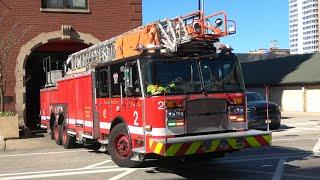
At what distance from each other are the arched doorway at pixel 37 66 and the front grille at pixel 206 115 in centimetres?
1622

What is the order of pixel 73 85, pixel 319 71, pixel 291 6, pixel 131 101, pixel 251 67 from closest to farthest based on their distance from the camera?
pixel 131 101 < pixel 73 85 < pixel 319 71 < pixel 251 67 < pixel 291 6

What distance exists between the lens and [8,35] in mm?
24328

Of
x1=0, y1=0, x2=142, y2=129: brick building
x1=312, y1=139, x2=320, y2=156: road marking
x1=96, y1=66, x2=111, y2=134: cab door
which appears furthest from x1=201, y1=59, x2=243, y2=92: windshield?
x1=0, y1=0, x2=142, y2=129: brick building

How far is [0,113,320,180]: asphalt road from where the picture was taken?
10.9 metres

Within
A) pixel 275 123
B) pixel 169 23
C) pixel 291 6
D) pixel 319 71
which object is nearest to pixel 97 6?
pixel 275 123

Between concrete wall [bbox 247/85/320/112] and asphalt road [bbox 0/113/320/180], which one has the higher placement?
concrete wall [bbox 247/85/320/112]

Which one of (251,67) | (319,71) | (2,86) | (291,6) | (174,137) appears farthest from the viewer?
(291,6)

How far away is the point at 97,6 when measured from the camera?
25422mm

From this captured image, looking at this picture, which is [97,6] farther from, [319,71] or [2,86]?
[319,71]

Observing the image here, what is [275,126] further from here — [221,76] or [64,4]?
[221,76]

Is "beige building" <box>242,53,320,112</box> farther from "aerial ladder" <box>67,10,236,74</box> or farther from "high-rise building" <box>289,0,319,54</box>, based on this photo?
"high-rise building" <box>289,0,319,54</box>

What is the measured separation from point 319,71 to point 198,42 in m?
34.0

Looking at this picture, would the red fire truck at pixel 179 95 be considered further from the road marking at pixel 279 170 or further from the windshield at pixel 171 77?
the road marking at pixel 279 170

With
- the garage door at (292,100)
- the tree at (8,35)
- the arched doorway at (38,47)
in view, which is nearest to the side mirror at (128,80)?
the arched doorway at (38,47)
